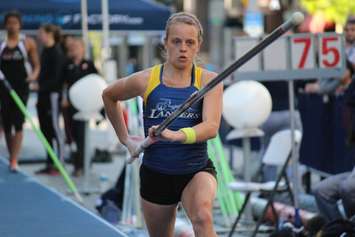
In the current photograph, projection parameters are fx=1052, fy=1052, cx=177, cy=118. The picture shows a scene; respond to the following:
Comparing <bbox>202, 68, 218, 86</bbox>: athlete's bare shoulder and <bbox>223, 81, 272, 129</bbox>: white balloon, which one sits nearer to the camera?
<bbox>202, 68, 218, 86</bbox>: athlete's bare shoulder

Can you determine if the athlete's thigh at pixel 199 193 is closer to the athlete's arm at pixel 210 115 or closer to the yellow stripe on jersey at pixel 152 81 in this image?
the athlete's arm at pixel 210 115

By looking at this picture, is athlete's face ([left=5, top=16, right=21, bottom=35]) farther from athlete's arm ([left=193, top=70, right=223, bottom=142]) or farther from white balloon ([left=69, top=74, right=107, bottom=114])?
athlete's arm ([left=193, top=70, right=223, bottom=142])

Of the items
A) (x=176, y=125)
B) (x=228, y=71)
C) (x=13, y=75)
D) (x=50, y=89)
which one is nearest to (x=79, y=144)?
(x=50, y=89)

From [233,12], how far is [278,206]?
46.8 metres

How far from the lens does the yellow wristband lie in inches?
223

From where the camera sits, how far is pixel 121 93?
6.24m

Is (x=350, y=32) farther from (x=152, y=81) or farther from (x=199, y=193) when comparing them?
(x=199, y=193)

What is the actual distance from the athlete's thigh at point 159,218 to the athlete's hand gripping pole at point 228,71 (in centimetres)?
34

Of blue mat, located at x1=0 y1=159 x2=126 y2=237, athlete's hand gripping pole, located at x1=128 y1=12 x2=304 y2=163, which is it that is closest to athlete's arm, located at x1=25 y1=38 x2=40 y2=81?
blue mat, located at x1=0 y1=159 x2=126 y2=237

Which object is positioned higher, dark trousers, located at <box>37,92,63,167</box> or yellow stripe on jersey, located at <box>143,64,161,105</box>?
yellow stripe on jersey, located at <box>143,64,161,105</box>

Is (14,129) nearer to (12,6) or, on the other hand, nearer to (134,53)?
(12,6)

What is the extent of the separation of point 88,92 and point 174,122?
6.72 metres

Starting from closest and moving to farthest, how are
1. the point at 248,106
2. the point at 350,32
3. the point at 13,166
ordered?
1. the point at 248,106
2. the point at 350,32
3. the point at 13,166

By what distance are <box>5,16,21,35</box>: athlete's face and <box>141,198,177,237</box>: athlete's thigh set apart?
7.24 metres
